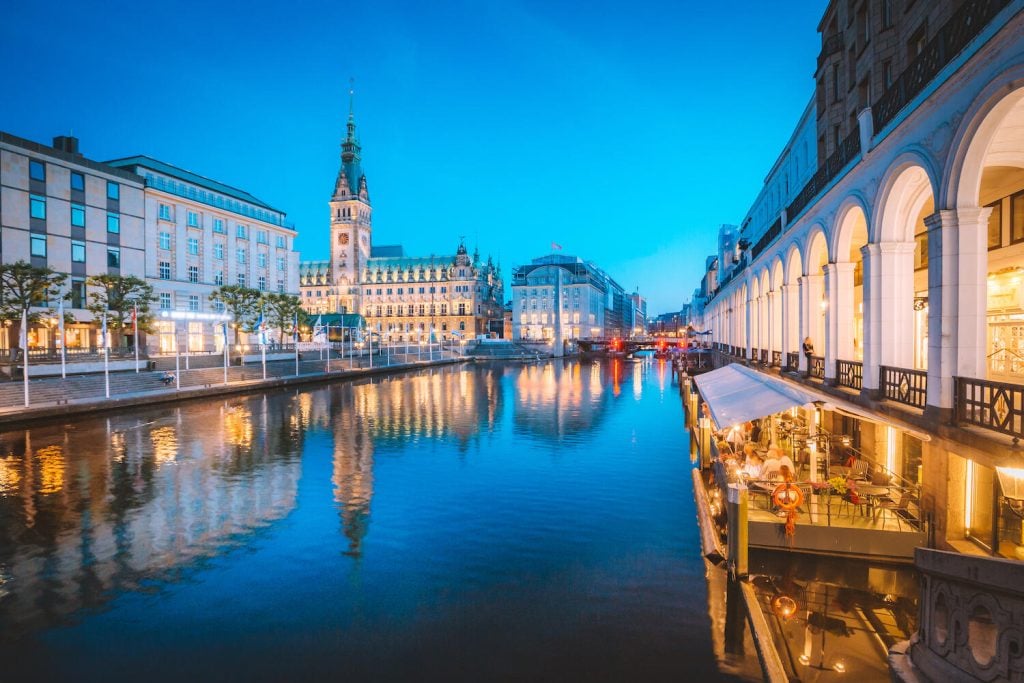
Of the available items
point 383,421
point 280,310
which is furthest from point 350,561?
point 280,310

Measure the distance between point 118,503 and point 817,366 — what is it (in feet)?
84.1

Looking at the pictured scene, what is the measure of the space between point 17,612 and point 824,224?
2593 cm

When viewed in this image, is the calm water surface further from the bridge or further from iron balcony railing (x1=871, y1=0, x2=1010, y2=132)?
the bridge

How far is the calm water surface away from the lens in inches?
356

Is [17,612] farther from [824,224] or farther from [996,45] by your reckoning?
[824,224]

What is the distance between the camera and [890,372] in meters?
15.8

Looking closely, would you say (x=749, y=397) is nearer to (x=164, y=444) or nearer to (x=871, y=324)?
(x=871, y=324)

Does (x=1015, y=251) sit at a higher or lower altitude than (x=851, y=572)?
higher

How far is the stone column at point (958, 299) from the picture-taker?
11.3 meters

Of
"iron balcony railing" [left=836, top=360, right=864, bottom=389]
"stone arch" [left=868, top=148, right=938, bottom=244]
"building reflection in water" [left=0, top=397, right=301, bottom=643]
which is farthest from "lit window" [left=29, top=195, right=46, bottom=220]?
"stone arch" [left=868, top=148, right=938, bottom=244]

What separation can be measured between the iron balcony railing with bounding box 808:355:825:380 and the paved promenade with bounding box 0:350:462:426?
134ft

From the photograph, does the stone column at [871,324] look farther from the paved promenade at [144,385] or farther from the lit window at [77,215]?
the lit window at [77,215]

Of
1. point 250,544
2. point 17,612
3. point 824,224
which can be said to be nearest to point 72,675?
point 17,612

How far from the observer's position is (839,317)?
66.7 ft
